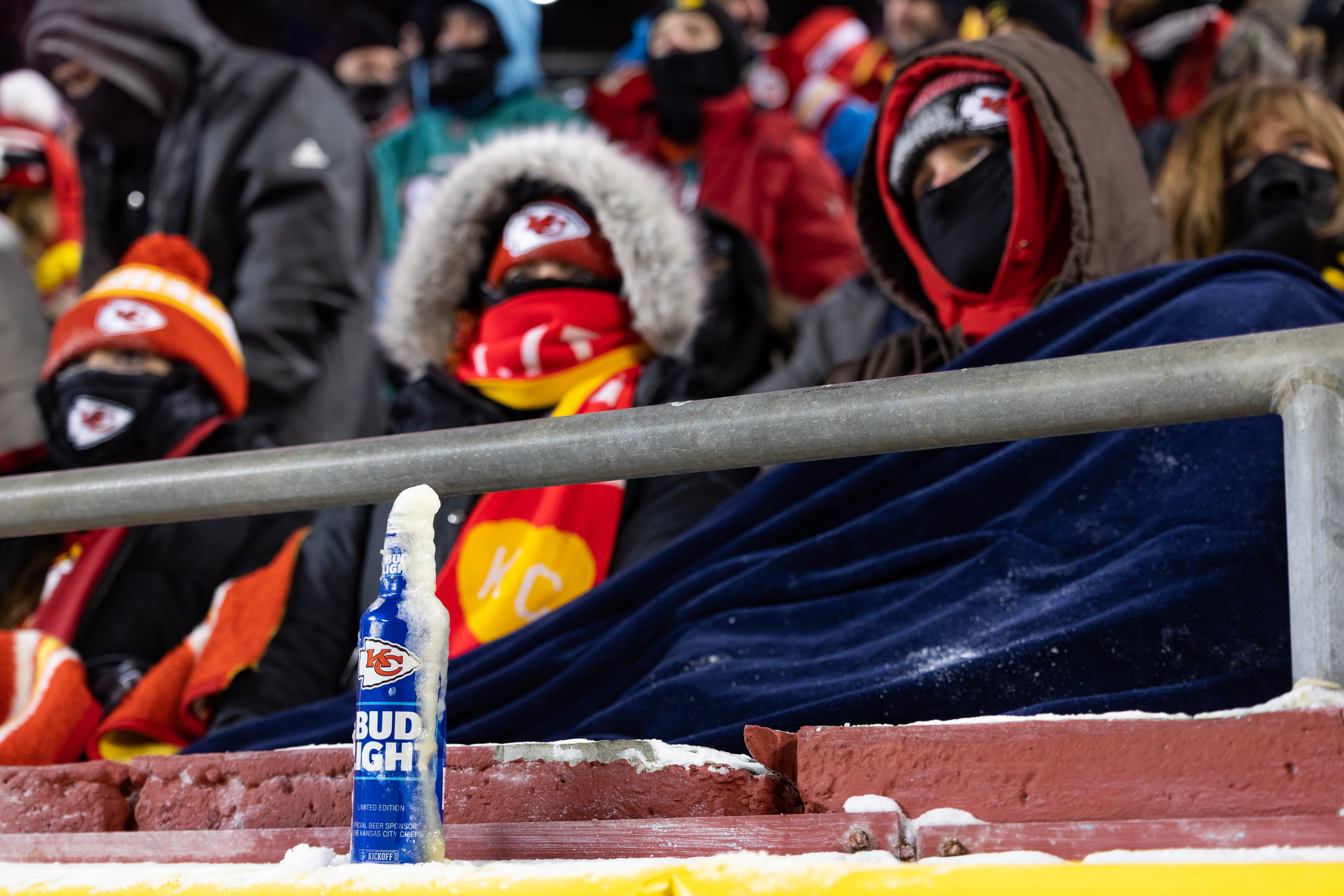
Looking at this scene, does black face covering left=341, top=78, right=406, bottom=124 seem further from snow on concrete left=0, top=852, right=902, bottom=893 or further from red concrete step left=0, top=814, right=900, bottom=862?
snow on concrete left=0, top=852, right=902, bottom=893

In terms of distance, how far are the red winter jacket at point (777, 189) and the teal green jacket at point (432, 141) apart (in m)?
0.48

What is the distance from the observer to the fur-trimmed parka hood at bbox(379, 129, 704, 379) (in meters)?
3.45

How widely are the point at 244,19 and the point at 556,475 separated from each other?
8.51m

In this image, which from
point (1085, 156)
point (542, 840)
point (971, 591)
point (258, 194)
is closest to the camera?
point (542, 840)

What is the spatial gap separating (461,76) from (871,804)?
16.0ft

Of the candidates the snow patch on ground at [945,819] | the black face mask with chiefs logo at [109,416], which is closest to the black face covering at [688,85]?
the black face mask with chiefs logo at [109,416]

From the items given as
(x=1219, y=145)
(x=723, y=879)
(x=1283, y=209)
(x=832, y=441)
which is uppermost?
(x=1219, y=145)

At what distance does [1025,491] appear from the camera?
215 centimetres

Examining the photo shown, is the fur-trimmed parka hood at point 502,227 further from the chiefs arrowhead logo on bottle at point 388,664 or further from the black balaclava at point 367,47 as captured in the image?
the black balaclava at point 367,47

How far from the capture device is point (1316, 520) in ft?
4.37

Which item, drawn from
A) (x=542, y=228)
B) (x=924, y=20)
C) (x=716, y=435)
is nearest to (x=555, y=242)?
(x=542, y=228)

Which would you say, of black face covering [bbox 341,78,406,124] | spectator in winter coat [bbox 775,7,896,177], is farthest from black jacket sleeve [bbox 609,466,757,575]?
black face covering [bbox 341,78,406,124]

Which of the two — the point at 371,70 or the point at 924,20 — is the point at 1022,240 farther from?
the point at 371,70

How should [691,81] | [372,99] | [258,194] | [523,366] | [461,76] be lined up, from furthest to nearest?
[372,99] < [461,76] < [691,81] < [258,194] < [523,366]
